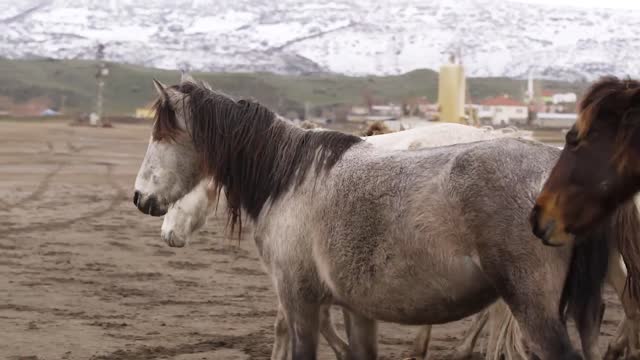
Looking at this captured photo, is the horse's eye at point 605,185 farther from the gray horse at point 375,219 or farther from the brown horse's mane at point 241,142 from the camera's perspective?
the brown horse's mane at point 241,142

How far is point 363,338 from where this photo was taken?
5844mm

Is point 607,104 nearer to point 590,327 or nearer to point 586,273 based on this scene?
point 586,273

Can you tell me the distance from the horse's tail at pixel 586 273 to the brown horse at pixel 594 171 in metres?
0.31

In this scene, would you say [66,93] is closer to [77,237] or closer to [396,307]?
[77,237]

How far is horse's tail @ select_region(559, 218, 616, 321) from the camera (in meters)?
4.59

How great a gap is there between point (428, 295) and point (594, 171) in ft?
3.45

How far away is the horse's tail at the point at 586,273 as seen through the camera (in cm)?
459

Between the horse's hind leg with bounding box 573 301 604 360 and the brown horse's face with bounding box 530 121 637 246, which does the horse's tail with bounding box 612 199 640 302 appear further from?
the brown horse's face with bounding box 530 121 637 246

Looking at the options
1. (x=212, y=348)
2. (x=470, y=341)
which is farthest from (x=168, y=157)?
(x=470, y=341)

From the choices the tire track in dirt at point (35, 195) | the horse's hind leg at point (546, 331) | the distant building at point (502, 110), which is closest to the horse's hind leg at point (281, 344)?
the horse's hind leg at point (546, 331)

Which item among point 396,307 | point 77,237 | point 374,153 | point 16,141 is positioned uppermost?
point 374,153

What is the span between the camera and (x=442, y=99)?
18875 mm

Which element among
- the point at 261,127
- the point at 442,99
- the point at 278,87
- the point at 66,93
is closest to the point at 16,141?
the point at 442,99

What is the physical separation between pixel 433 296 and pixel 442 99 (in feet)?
47.2
